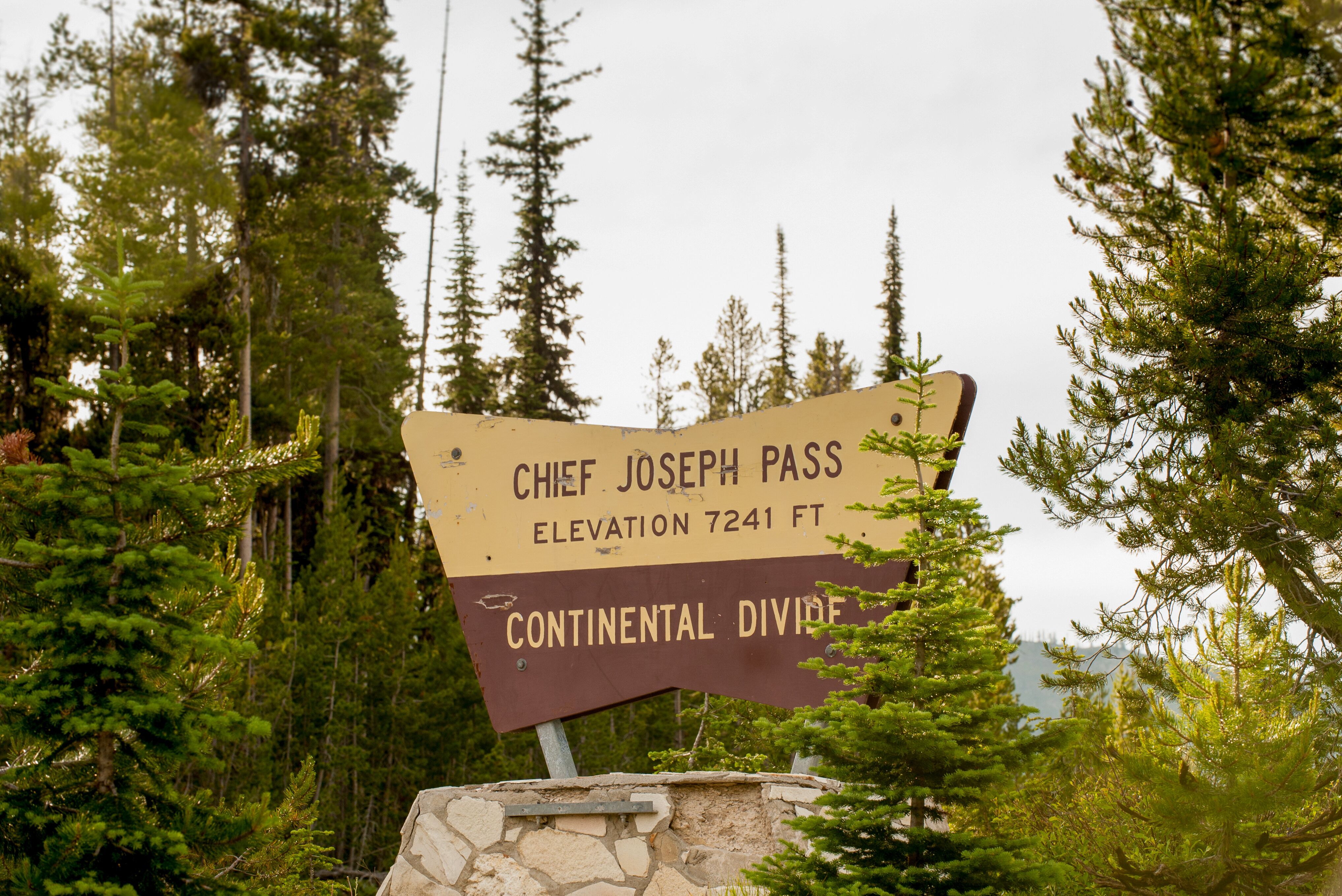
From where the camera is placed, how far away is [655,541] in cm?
649

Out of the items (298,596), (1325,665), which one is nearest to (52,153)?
(298,596)

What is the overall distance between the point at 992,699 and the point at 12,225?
20882mm

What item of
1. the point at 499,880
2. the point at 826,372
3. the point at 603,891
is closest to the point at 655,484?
the point at 603,891

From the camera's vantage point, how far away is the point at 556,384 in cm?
2628

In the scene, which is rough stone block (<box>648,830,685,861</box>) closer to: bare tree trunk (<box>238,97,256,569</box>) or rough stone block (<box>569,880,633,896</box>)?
rough stone block (<box>569,880,633,896</box>)

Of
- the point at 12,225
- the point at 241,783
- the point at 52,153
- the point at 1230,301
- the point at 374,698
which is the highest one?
the point at 52,153

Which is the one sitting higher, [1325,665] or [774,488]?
[774,488]

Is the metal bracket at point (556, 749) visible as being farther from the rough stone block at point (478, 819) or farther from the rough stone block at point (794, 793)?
the rough stone block at point (794, 793)

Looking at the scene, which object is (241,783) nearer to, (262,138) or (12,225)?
(262,138)

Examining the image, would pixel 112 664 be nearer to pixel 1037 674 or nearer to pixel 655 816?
pixel 655 816

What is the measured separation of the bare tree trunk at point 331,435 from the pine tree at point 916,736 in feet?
60.5

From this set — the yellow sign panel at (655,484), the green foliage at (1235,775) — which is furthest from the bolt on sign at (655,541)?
the green foliage at (1235,775)

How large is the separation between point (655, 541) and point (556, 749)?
4.45 feet

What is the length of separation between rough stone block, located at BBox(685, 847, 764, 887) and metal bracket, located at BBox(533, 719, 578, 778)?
91 cm
